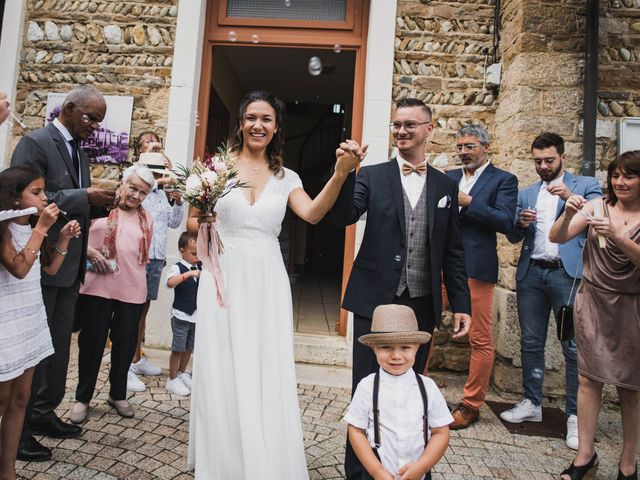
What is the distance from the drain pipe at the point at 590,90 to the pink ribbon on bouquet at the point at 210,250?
400 centimetres

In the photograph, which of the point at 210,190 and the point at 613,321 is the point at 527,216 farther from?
the point at 210,190

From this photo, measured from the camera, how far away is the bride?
8.23 feet

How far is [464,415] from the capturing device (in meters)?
4.03

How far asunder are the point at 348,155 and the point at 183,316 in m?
2.74

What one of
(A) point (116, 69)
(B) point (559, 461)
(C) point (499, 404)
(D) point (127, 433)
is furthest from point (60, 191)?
(C) point (499, 404)

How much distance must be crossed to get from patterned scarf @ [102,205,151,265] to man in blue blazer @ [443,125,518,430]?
261 cm

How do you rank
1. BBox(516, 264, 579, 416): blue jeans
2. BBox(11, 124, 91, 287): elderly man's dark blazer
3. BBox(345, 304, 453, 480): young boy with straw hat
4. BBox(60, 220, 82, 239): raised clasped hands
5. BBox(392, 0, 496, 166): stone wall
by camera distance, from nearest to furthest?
BBox(345, 304, 453, 480): young boy with straw hat < BBox(60, 220, 82, 239): raised clasped hands < BBox(11, 124, 91, 287): elderly man's dark blazer < BBox(516, 264, 579, 416): blue jeans < BBox(392, 0, 496, 166): stone wall

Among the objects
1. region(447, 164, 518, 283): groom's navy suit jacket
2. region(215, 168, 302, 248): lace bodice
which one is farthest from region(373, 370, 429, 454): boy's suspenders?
region(447, 164, 518, 283): groom's navy suit jacket

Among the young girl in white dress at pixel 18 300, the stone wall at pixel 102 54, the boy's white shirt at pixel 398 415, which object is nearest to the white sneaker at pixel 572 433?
the boy's white shirt at pixel 398 415

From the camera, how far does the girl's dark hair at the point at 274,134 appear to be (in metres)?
2.79

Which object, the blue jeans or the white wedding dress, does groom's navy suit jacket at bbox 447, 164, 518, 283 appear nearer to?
the blue jeans

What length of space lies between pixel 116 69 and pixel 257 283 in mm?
4427

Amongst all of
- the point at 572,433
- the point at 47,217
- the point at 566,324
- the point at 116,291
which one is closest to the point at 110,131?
the point at 116,291

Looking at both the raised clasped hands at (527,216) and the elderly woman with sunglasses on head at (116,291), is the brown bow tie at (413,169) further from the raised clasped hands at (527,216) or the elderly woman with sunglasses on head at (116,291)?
the elderly woman with sunglasses on head at (116,291)
